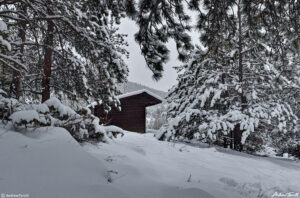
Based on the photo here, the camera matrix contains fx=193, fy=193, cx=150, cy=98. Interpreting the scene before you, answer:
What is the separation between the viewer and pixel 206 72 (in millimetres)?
8180

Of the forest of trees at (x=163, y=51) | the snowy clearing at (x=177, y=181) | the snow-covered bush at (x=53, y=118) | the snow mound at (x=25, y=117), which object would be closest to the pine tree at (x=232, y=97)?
the forest of trees at (x=163, y=51)

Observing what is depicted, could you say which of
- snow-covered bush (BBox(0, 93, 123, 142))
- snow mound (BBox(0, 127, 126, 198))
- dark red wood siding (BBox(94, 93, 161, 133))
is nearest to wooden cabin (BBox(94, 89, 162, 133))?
dark red wood siding (BBox(94, 93, 161, 133))

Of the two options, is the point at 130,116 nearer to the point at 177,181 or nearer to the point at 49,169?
the point at 177,181

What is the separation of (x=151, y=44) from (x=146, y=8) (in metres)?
0.57

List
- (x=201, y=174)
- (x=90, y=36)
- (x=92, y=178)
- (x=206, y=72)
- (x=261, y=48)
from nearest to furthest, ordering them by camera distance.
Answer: (x=92, y=178) < (x=201, y=174) < (x=90, y=36) < (x=261, y=48) < (x=206, y=72)

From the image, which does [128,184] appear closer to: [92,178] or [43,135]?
[92,178]

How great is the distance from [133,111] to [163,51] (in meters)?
11.8

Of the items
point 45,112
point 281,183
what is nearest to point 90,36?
point 45,112

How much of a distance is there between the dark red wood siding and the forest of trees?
17.6 feet

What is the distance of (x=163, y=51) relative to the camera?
132 inches

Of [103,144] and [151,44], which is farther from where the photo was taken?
[151,44]

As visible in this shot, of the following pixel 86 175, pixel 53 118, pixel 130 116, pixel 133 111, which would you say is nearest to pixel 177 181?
pixel 86 175

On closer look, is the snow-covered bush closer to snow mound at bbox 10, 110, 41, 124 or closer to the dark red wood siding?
snow mound at bbox 10, 110, 41, 124

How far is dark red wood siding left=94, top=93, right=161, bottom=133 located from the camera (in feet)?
47.5
